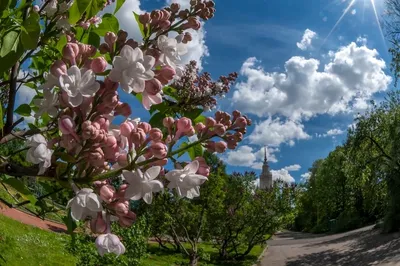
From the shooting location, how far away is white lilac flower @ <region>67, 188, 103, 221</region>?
94 centimetres

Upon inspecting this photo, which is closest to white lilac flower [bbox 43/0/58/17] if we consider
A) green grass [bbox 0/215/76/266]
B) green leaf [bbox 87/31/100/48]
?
green leaf [bbox 87/31/100/48]

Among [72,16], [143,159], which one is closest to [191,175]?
[143,159]

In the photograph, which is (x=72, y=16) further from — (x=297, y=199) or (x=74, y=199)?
(x=297, y=199)

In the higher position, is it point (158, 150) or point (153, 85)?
point (153, 85)

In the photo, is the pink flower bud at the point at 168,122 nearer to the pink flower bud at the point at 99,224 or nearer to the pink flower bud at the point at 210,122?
the pink flower bud at the point at 210,122

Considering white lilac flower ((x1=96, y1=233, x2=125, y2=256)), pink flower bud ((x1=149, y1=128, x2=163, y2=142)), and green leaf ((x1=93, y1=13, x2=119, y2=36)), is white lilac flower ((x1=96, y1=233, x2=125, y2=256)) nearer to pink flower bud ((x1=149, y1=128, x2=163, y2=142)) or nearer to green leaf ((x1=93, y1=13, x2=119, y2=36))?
pink flower bud ((x1=149, y1=128, x2=163, y2=142))

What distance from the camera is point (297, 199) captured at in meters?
17.4

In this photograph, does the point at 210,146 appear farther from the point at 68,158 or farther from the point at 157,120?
the point at 68,158

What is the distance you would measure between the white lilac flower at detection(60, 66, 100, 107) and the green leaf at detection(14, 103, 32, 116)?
67 centimetres

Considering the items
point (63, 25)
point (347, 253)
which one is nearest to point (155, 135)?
point (63, 25)

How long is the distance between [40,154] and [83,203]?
0.14 metres

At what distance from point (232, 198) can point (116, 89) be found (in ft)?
51.9

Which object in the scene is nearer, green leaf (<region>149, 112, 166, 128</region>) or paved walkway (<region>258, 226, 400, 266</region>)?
green leaf (<region>149, 112, 166, 128</region>)

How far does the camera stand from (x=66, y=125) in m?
0.92
